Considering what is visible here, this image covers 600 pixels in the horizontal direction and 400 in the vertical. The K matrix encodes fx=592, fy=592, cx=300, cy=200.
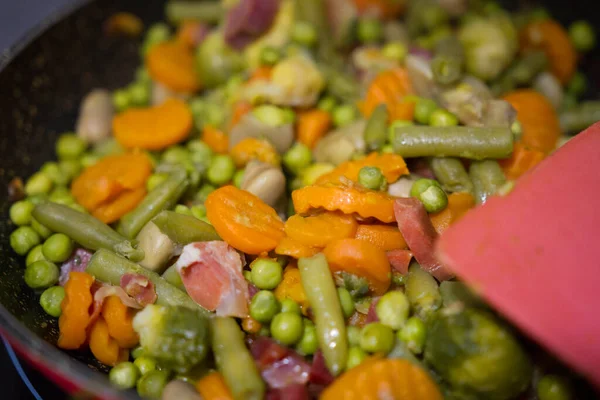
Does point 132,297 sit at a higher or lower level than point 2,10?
lower

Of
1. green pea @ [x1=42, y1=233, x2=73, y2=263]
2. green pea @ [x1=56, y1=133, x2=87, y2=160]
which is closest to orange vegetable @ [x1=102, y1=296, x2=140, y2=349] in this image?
Answer: green pea @ [x1=42, y1=233, x2=73, y2=263]

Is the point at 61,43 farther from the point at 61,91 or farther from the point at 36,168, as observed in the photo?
the point at 36,168

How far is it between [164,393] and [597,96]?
405 centimetres

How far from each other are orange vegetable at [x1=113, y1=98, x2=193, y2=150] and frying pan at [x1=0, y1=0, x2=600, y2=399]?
52 cm

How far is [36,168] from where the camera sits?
4.05 m

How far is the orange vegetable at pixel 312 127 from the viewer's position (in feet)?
12.7

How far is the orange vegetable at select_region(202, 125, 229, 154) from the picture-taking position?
3.97m

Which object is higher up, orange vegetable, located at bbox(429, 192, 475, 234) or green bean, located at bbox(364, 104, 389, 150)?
green bean, located at bbox(364, 104, 389, 150)

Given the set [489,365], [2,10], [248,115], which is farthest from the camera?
[2,10]

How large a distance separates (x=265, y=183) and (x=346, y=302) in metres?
0.82

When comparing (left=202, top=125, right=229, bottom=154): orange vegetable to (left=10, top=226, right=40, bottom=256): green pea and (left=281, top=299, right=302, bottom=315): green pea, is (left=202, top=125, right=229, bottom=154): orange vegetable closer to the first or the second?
(left=10, top=226, right=40, bottom=256): green pea

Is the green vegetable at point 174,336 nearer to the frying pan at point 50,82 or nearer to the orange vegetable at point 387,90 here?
the frying pan at point 50,82

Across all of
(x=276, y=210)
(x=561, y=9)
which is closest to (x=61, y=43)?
(x=276, y=210)

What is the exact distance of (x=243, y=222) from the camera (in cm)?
301
